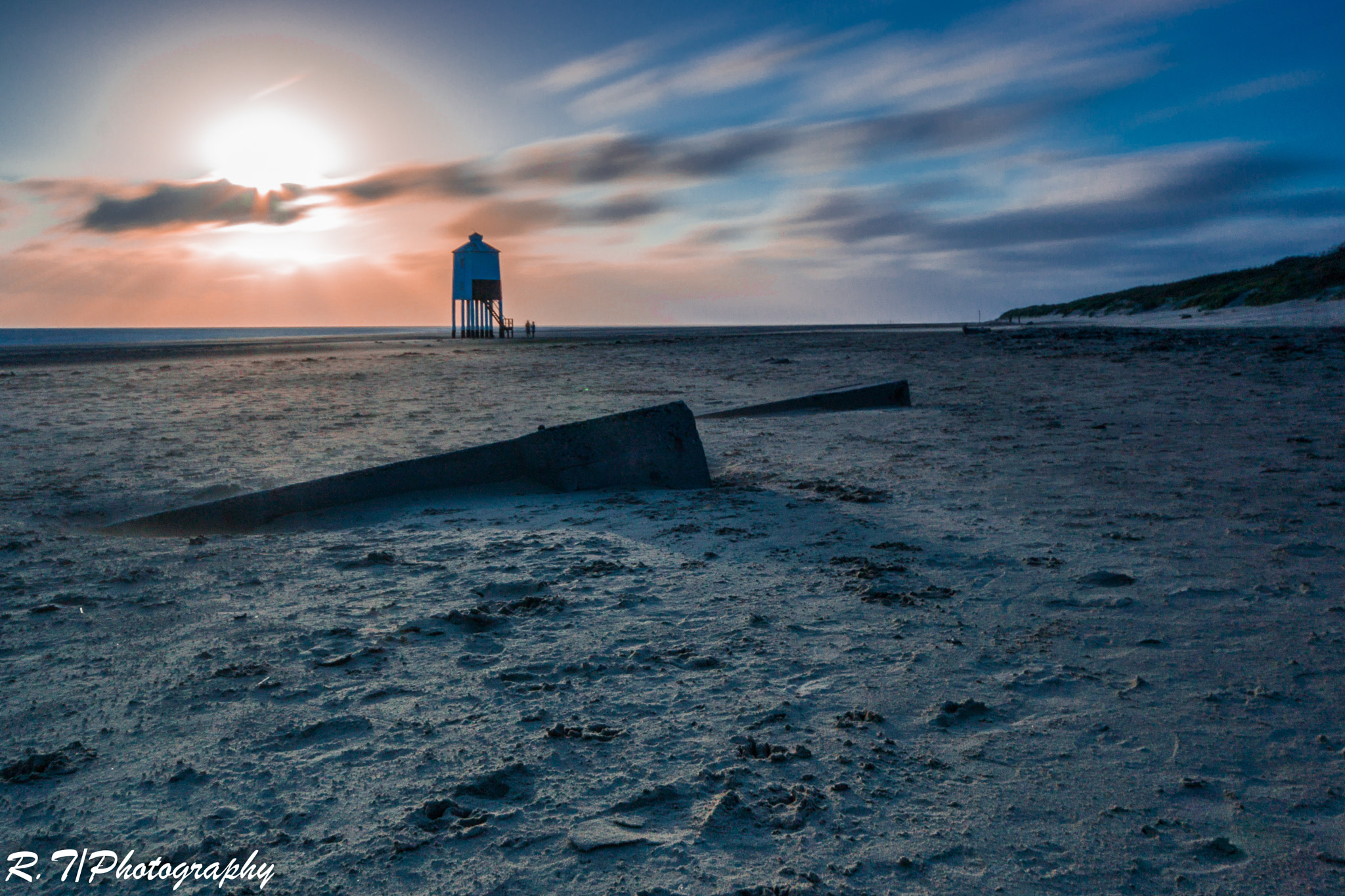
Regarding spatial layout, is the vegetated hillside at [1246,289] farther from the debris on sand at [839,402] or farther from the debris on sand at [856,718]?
the debris on sand at [856,718]

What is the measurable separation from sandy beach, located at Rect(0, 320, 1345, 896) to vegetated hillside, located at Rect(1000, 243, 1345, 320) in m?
27.1

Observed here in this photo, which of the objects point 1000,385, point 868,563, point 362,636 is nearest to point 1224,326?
point 1000,385

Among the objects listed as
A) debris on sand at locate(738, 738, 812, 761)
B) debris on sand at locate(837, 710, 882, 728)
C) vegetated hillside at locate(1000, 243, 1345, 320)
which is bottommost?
debris on sand at locate(738, 738, 812, 761)

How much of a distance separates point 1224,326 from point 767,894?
2544cm

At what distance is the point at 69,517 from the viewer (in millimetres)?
4645

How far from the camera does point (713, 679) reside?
8.29 ft

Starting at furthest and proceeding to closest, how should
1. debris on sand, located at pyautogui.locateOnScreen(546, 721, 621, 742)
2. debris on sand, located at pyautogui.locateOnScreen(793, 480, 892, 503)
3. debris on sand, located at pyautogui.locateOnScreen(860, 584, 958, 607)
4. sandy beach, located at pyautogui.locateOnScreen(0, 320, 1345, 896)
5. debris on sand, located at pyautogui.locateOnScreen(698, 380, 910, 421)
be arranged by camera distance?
debris on sand, located at pyautogui.locateOnScreen(698, 380, 910, 421), debris on sand, located at pyautogui.locateOnScreen(793, 480, 892, 503), debris on sand, located at pyautogui.locateOnScreen(860, 584, 958, 607), debris on sand, located at pyautogui.locateOnScreen(546, 721, 621, 742), sandy beach, located at pyautogui.locateOnScreen(0, 320, 1345, 896)

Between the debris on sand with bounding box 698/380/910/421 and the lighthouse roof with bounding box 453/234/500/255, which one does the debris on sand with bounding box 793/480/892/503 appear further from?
the lighthouse roof with bounding box 453/234/500/255

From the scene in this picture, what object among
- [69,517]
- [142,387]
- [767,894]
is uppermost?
[142,387]

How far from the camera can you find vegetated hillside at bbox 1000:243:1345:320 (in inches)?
1034

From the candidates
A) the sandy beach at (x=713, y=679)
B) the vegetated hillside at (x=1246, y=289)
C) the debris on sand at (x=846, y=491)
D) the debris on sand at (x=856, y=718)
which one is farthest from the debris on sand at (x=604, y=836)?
the vegetated hillside at (x=1246, y=289)

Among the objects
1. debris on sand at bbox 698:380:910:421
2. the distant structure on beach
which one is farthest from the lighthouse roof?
debris on sand at bbox 698:380:910:421

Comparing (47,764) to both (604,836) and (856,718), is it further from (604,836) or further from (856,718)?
(856,718)

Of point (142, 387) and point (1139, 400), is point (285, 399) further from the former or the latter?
point (1139, 400)
